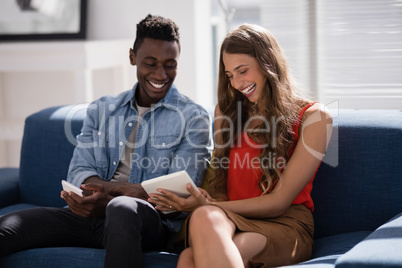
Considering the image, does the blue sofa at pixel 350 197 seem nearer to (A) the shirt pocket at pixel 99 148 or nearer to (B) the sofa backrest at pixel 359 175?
(B) the sofa backrest at pixel 359 175

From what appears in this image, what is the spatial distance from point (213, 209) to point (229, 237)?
0.12 meters

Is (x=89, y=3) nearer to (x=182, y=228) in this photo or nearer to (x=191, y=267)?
(x=182, y=228)

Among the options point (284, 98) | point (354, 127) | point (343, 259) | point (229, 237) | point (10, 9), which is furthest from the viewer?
point (10, 9)

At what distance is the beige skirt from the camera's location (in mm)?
1709

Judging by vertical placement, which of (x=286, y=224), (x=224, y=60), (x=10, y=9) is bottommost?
(x=286, y=224)

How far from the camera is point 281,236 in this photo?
1.75 metres

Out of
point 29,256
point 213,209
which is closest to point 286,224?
point 213,209

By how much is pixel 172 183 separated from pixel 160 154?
342 mm

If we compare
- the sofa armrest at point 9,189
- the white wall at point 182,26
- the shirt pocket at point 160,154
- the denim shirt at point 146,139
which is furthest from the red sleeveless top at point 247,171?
the white wall at point 182,26

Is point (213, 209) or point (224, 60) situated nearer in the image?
point (213, 209)

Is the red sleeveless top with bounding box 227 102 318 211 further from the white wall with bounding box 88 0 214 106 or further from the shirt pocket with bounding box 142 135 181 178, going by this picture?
the white wall with bounding box 88 0 214 106

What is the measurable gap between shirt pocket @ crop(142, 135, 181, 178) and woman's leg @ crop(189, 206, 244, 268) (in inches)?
15.9

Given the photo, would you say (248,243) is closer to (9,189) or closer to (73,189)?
(73,189)

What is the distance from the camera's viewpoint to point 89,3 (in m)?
3.50
